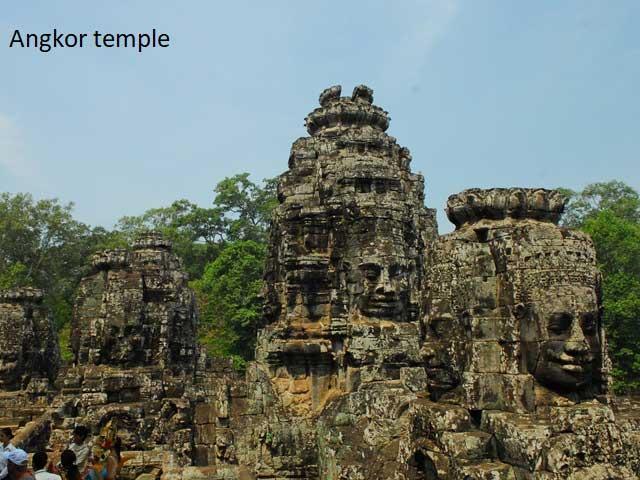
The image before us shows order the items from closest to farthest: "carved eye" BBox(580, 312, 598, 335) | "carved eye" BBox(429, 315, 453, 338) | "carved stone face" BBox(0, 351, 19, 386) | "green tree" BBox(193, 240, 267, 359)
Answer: "carved eye" BBox(580, 312, 598, 335) → "carved eye" BBox(429, 315, 453, 338) → "carved stone face" BBox(0, 351, 19, 386) → "green tree" BBox(193, 240, 267, 359)

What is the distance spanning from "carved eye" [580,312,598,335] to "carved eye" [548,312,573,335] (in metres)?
0.12

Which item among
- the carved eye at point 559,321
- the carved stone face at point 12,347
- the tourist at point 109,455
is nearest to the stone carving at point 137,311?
the tourist at point 109,455

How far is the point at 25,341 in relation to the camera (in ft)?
56.2

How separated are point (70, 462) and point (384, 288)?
5129 millimetres

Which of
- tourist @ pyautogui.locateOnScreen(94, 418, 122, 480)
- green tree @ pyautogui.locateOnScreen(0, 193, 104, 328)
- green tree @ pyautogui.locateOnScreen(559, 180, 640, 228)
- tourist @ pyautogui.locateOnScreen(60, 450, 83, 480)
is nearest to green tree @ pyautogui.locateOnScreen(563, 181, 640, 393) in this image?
green tree @ pyautogui.locateOnScreen(559, 180, 640, 228)

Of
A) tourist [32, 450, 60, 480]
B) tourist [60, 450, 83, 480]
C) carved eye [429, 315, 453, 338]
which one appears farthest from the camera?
tourist [60, 450, 83, 480]

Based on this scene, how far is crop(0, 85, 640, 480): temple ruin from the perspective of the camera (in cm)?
486

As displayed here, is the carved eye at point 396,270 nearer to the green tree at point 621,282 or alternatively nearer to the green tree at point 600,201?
the green tree at point 621,282

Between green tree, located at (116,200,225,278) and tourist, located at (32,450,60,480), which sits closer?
tourist, located at (32,450,60,480)

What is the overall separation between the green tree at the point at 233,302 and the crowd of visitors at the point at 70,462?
704 inches

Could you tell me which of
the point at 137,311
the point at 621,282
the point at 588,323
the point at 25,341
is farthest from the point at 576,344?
the point at 621,282

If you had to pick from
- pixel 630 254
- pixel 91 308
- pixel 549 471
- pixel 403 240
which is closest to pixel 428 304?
pixel 549 471

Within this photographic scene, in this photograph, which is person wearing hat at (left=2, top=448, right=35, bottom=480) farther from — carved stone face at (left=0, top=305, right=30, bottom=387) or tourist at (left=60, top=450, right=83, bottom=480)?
carved stone face at (left=0, top=305, right=30, bottom=387)

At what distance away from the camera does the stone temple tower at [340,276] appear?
9945mm
